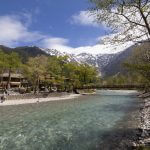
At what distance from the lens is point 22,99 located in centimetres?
7838

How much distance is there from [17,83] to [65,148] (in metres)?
123

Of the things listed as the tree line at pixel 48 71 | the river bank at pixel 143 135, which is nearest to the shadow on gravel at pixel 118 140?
the river bank at pixel 143 135

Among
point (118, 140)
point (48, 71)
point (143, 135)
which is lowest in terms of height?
point (118, 140)

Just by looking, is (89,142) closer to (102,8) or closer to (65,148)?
(65,148)

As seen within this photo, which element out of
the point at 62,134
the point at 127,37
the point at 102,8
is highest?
the point at 102,8

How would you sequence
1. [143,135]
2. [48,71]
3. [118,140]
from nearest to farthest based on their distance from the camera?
[118,140] < [143,135] < [48,71]

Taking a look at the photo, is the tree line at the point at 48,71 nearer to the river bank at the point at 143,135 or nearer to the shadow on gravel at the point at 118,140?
the river bank at the point at 143,135

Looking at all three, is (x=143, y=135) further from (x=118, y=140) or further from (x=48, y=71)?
(x=48, y=71)

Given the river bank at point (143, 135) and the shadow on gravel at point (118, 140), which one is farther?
the shadow on gravel at point (118, 140)

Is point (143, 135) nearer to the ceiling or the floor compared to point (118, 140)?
nearer to the ceiling

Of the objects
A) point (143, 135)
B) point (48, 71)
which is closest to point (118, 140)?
point (143, 135)

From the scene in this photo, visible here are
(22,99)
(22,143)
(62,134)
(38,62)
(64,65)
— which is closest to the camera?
(22,143)

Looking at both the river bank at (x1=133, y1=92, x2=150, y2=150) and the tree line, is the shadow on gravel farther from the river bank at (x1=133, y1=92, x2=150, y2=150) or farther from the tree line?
the tree line

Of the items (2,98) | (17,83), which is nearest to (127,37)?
(2,98)
